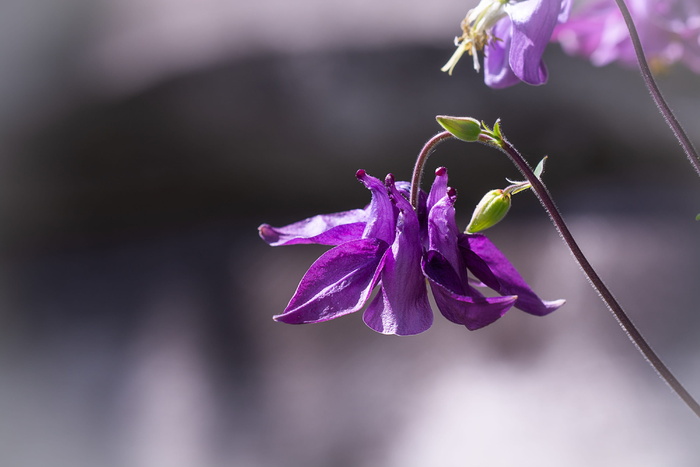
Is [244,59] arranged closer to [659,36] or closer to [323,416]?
[323,416]

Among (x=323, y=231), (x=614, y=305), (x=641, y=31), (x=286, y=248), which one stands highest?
(x=286, y=248)

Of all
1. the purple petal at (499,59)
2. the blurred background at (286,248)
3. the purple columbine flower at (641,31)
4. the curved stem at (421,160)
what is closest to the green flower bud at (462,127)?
the curved stem at (421,160)

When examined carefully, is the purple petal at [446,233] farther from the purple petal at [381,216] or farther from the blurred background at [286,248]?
the blurred background at [286,248]

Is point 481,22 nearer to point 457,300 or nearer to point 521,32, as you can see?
point 521,32

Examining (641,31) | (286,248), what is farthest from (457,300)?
(286,248)

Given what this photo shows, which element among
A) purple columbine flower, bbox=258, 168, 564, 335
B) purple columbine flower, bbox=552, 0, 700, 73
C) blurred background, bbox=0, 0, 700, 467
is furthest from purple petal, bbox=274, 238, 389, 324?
blurred background, bbox=0, 0, 700, 467

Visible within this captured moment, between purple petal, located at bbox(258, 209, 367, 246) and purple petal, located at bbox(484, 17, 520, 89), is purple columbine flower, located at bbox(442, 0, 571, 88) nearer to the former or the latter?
purple petal, located at bbox(484, 17, 520, 89)
